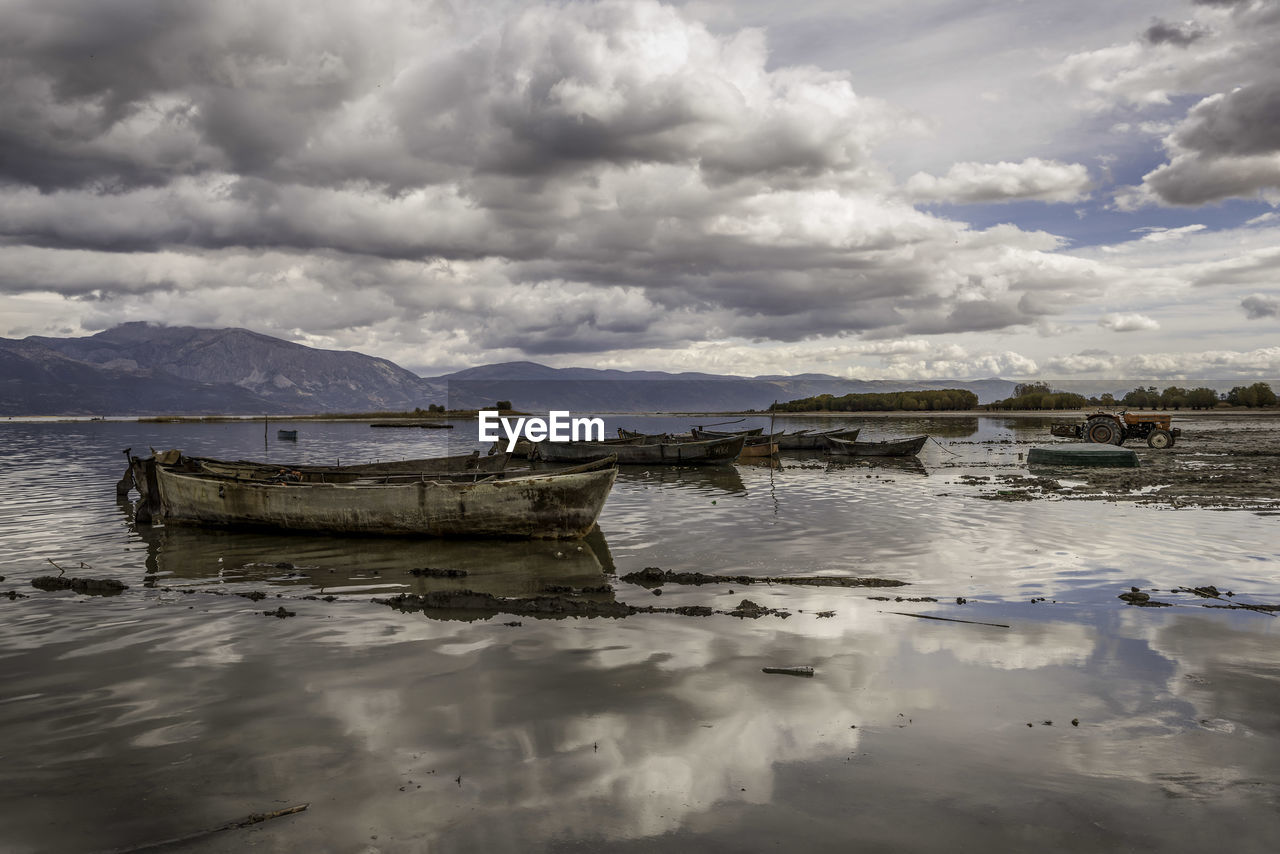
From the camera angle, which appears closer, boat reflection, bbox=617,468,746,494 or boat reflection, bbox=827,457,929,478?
boat reflection, bbox=617,468,746,494

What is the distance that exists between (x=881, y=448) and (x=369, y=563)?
3721 cm

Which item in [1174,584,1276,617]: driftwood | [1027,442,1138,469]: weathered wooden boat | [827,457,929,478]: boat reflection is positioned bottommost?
[1174,584,1276,617]: driftwood

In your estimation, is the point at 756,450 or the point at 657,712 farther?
the point at 756,450

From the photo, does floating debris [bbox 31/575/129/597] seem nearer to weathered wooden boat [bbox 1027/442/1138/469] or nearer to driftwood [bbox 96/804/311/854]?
driftwood [bbox 96/804/311/854]

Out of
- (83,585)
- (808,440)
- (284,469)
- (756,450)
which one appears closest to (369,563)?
(83,585)

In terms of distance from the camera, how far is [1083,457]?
36.8m

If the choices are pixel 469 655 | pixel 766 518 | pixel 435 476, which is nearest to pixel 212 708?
pixel 469 655

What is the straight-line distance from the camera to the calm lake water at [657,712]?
18.5 feet

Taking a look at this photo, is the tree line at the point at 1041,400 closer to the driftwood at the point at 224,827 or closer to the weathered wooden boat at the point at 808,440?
the weathered wooden boat at the point at 808,440

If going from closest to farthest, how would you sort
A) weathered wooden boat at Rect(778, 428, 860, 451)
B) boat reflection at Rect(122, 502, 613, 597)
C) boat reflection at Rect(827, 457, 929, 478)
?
boat reflection at Rect(122, 502, 613, 597) < boat reflection at Rect(827, 457, 929, 478) < weathered wooden boat at Rect(778, 428, 860, 451)

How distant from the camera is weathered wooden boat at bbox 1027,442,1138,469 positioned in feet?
119

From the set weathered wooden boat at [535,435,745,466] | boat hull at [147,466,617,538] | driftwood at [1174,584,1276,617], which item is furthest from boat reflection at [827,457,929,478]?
driftwood at [1174,584,1276,617]

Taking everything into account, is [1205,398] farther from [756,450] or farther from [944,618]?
[944,618]

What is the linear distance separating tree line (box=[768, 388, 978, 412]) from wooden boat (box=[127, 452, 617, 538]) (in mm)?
122302
